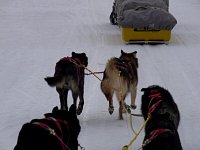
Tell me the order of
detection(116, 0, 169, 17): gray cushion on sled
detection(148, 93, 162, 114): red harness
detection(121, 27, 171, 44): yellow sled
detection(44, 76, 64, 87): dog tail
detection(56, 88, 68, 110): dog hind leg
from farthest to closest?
1. detection(116, 0, 169, 17): gray cushion on sled
2. detection(121, 27, 171, 44): yellow sled
3. detection(56, 88, 68, 110): dog hind leg
4. detection(44, 76, 64, 87): dog tail
5. detection(148, 93, 162, 114): red harness

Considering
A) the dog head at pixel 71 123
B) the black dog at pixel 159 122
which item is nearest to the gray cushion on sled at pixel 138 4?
the black dog at pixel 159 122

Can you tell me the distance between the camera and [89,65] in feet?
36.4

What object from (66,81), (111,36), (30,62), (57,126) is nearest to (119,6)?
(111,36)

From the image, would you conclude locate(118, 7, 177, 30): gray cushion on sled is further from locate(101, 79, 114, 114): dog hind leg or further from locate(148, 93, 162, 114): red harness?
locate(148, 93, 162, 114): red harness

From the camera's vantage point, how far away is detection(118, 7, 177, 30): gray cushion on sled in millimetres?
13430

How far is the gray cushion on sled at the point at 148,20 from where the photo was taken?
13430 mm

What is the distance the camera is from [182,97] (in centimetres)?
856

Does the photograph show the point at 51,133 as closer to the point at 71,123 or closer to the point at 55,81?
the point at 71,123

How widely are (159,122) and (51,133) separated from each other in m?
1.10

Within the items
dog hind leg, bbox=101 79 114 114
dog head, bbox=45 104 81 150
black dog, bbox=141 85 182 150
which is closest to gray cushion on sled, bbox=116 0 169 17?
dog hind leg, bbox=101 79 114 114

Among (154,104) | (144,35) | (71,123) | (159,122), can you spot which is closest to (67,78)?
(154,104)

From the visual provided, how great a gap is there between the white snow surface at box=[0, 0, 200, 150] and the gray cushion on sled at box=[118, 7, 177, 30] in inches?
22.9

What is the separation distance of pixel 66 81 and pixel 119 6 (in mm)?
8792

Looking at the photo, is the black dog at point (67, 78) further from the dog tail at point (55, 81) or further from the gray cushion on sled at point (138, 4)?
the gray cushion on sled at point (138, 4)
